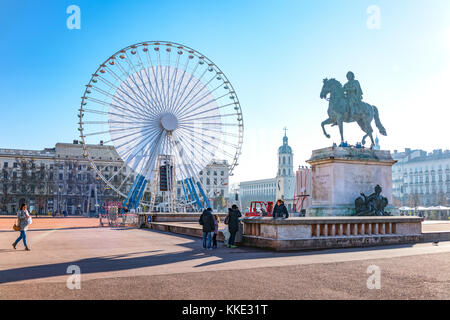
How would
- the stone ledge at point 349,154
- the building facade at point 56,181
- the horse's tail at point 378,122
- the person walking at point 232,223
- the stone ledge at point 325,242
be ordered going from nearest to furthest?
1. the stone ledge at point 325,242
2. the person walking at point 232,223
3. the stone ledge at point 349,154
4. the horse's tail at point 378,122
5. the building facade at point 56,181

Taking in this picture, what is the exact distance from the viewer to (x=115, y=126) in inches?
1732

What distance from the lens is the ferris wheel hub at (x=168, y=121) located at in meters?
45.3

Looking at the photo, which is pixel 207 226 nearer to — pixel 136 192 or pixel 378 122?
pixel 378 122

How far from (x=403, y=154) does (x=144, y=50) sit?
137824 millimetres

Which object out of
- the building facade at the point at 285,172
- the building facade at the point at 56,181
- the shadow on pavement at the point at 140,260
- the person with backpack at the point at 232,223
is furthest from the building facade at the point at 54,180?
the shadow on pavement at the point at 140,260

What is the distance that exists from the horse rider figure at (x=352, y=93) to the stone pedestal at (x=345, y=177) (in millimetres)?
2631

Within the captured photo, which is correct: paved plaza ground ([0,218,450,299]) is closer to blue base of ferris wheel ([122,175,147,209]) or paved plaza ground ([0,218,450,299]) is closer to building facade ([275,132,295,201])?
blue base of ferris wheel ([122,175,147,209])

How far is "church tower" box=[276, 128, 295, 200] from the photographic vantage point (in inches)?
7519

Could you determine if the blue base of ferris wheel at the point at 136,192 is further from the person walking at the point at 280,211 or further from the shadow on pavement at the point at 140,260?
the person walking at the point at 280,211

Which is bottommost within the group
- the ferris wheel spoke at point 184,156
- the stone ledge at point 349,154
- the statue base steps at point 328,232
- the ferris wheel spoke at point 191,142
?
the statue base steps at point 328,232

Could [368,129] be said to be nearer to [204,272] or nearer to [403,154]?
[204,272]

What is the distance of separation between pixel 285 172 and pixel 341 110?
6717 inches

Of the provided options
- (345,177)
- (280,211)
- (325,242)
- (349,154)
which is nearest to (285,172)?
(349,154)

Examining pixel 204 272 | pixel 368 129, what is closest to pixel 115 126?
pixel 368 129
